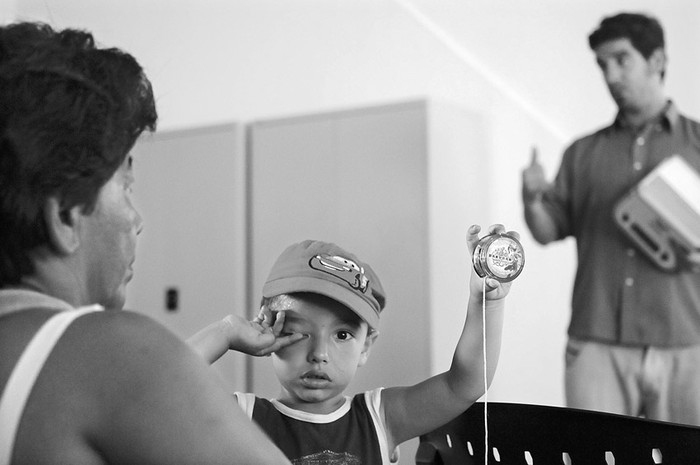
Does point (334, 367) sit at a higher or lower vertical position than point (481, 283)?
lower

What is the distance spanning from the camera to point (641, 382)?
257 centimetres

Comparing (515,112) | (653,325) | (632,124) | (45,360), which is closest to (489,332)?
(45,360)

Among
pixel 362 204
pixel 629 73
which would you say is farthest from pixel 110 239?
pixel 362 204

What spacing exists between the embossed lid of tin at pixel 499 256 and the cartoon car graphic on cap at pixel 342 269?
24 cm

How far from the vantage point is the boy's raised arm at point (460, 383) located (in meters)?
1.28

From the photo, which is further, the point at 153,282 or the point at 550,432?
the point at 153,282

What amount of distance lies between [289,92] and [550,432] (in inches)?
144

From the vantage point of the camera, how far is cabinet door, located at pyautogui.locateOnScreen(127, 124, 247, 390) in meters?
3.87

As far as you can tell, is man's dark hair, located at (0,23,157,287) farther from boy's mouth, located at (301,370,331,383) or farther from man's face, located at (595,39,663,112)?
man's face, located at (595,39,663,112)

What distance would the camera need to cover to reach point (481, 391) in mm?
1354

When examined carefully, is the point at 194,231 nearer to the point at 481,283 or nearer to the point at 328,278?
the point at 328,278

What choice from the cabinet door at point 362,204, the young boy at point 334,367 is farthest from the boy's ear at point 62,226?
the cabinet door at point 362,204

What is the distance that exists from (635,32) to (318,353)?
1.82 metres

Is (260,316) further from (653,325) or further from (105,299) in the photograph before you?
(653,325)
